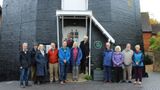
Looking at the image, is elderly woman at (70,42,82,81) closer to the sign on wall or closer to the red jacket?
the red jacket

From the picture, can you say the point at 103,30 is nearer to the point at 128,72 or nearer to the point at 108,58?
the point at 108,58

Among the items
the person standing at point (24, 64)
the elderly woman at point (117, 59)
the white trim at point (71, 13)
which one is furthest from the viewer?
the white trim at point (71, 13)

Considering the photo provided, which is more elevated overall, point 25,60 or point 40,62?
point 25,60

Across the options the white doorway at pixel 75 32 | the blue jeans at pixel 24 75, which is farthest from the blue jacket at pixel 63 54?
the white doorway at pixel 75 32

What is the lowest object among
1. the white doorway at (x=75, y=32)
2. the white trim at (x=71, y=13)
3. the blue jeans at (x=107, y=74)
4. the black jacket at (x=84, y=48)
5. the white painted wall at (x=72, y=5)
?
the blue jeans at (x=107, y=74)

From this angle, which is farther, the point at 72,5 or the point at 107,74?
the point at 72,5

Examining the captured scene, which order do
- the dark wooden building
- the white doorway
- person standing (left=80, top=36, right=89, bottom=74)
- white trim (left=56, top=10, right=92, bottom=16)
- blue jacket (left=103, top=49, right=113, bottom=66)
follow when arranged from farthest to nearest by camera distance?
the white doorway → the dark wooden building → white trim (left=56, top=10, right=92, bottom=16) → person standing (left=80, top=36, right=89, bottom=74) → blue jacket (left=103, top=49, right=113, bottom=66)

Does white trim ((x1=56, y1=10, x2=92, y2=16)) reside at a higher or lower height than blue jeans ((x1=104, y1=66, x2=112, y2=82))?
higher

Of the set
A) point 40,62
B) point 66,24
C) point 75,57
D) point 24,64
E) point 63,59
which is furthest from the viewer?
point 66,24

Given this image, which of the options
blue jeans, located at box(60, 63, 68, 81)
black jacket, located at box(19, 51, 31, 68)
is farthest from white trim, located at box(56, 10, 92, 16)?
black jacket, located at box(19, 51, 31, 68)

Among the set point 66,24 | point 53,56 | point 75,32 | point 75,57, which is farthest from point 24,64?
point 75,32

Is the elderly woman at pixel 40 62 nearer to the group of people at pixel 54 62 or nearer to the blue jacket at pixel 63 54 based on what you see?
the group of people at pixel 54 62

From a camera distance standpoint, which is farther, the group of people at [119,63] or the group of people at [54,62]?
the group of people at [119,63]

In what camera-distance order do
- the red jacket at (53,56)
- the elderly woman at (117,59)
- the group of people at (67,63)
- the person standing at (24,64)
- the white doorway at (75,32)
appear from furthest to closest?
the white doorway at (75,32)
the elderly woman at (117,59)
the red jacket at (53,56)
the group of people at (67,63)
the person standing at (24,64)
